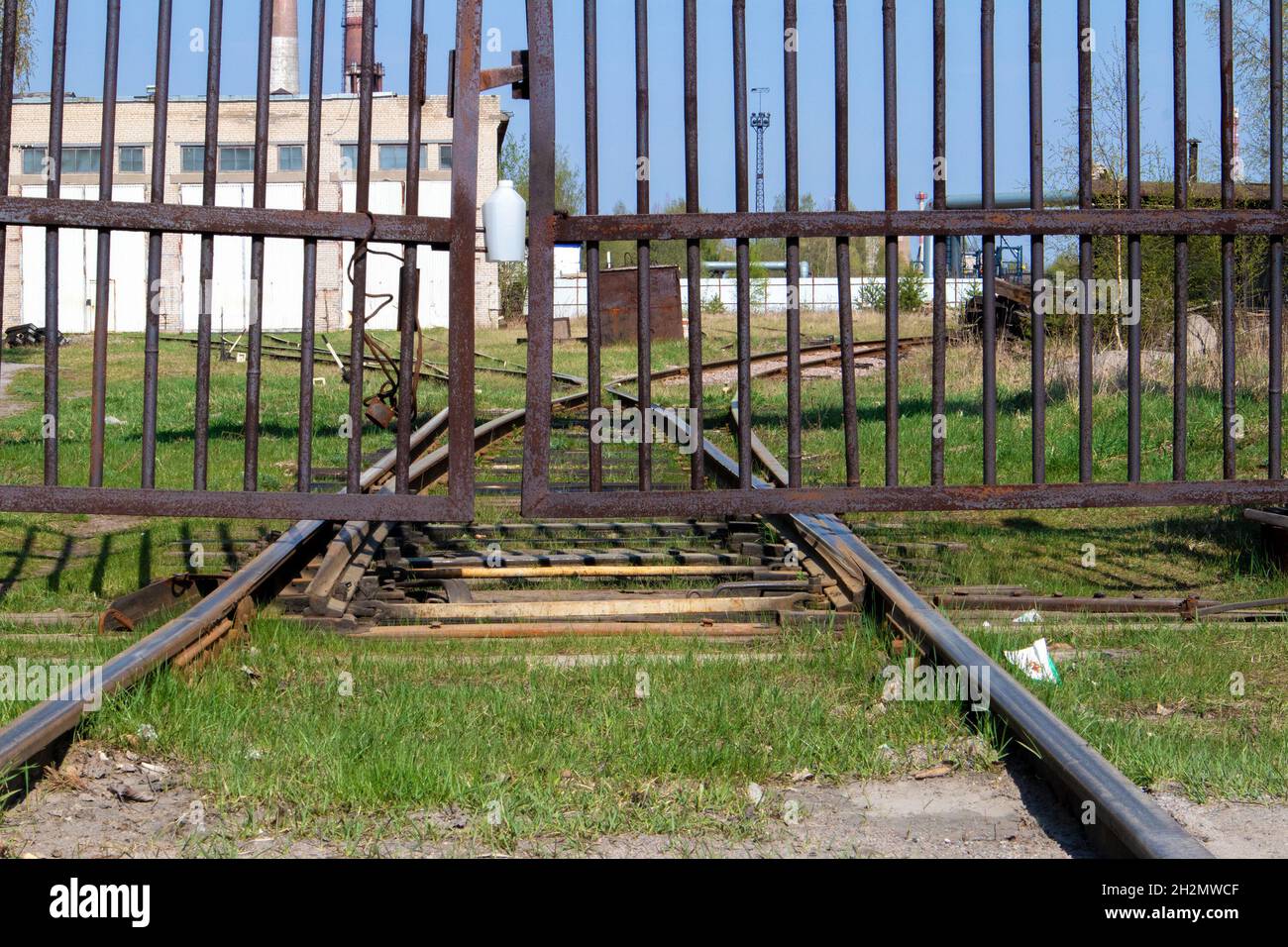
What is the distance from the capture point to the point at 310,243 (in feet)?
17.6

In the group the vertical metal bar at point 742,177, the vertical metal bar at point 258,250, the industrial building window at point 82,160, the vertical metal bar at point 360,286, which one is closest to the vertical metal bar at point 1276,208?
the vertical metal bar at point 742,177

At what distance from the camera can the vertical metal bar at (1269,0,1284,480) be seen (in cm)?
554

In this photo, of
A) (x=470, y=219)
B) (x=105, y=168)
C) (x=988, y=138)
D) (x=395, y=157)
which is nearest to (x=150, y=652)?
(x=470, y=219)

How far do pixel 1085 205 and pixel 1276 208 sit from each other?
2.69 ft

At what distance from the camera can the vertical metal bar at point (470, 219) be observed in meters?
5.25

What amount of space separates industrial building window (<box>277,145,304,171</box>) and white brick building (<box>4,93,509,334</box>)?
1.5 inches

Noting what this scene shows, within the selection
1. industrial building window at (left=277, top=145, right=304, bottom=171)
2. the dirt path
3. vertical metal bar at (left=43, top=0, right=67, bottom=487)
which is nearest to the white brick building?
industrial building window at (left=277, top=145, right=304, bottom=171)

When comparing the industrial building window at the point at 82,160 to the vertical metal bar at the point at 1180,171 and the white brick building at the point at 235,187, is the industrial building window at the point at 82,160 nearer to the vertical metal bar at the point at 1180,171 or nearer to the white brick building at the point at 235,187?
the white brick building at the point at 235,187

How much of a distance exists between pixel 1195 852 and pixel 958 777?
99 centimetres

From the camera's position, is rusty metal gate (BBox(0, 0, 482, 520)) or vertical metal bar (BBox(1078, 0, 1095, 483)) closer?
rusty metal gate (BBox(0, 0, 482, 520))

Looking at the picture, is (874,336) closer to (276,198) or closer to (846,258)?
(276,198)

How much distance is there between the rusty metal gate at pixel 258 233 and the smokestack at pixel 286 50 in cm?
3882

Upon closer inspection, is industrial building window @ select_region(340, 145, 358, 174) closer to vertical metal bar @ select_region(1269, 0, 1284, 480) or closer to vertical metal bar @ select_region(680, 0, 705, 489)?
vertical metal bar @ select_region(680, 0, 705, 489)
